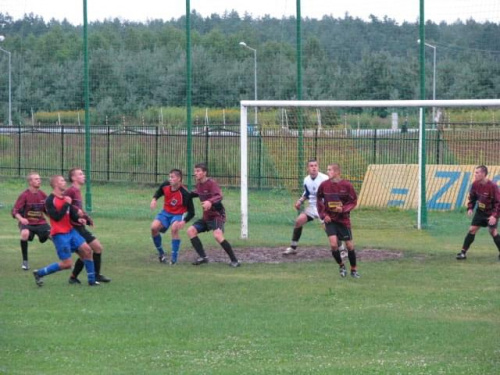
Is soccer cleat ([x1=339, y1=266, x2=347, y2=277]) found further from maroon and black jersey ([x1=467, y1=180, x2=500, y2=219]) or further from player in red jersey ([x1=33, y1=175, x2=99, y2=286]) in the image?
player in red jersey ([x1=33, y1=175, x2=99, y2=286])

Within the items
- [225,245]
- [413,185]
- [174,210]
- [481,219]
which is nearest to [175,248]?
[174,210]

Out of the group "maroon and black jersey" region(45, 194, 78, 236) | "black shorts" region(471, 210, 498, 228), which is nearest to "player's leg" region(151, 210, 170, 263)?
"maroon and black jersey" region(45, 194, 78, 236)

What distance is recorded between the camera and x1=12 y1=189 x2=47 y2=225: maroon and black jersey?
16.1 m

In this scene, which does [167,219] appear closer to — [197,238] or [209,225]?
[197,238]

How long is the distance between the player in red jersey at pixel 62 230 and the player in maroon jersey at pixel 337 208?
3.82m

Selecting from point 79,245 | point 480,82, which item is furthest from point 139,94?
point 79,245

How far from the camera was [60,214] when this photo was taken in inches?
556

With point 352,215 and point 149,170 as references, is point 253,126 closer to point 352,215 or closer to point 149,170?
point 352,215

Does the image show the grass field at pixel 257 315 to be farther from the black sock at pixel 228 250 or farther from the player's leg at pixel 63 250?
the player's leg at pixel 63 250

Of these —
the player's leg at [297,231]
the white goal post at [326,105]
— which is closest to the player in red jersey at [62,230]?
the player's leg at [297,231]

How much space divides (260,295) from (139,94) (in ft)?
47.3

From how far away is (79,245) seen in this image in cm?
1440

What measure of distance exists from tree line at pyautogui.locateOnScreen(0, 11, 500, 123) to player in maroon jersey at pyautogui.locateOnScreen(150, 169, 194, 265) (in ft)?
26.3

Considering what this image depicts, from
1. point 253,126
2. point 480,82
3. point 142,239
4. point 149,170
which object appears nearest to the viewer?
point 142,239
